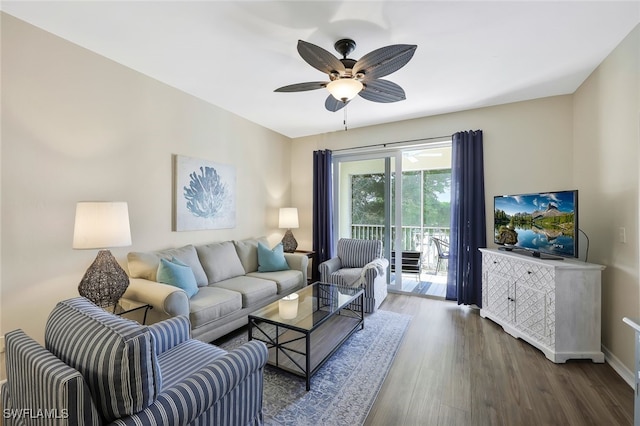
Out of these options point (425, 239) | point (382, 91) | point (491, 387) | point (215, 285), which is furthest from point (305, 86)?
point (425, 239)

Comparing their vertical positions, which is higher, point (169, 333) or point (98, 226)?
point (98, 226)

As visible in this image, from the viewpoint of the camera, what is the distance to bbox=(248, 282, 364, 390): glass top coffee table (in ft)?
7.03

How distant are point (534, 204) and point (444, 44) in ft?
6.18

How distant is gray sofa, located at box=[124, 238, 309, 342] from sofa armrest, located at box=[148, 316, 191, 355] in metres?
0.39

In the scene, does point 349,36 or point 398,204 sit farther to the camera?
point 398,204

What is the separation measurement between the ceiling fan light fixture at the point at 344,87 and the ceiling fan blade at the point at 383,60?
73 millimetres

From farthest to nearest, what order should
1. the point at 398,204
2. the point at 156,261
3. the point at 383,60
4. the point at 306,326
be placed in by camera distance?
the point at 398,204, the point at 156,261, the point at 306,326, the point at 383,60

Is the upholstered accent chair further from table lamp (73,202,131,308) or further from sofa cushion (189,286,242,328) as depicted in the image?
table lamp (73,202,131,308)

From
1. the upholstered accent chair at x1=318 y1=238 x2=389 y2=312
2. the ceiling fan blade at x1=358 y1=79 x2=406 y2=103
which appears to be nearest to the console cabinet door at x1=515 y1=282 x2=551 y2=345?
the upholstered accent chair at x1=318 y1=238 x2=389 y2=312

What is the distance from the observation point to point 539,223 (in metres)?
2.81

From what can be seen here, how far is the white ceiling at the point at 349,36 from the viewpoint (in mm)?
1874

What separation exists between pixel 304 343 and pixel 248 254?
1.61m

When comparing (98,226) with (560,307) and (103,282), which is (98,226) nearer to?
(103,282)

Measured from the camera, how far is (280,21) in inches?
78.7
